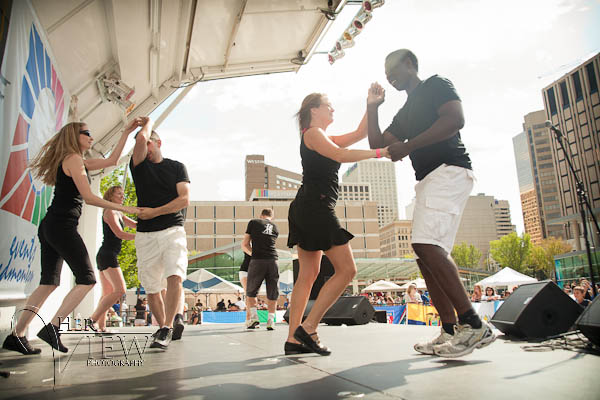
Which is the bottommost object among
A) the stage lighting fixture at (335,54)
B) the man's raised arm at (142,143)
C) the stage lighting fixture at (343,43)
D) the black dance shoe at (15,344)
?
the black dance shoe at (15,344)

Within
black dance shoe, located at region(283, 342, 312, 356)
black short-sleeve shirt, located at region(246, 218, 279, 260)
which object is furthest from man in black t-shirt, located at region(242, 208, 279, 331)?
black dance shoe, located at region(283, 342, 312, 356)

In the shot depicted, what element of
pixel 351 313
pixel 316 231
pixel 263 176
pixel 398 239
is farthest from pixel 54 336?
pixel 398 239

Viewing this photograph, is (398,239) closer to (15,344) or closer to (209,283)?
(209,283)

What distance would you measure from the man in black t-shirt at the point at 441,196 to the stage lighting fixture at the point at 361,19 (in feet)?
21.9

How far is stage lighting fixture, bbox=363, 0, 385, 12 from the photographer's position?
8.14 m

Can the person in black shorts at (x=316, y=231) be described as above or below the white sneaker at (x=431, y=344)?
above

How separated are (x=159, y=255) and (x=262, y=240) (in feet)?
8.67

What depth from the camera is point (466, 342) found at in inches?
83.8

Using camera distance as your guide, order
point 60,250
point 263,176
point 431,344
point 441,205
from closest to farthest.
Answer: point 441,205
point 431,344
point 60,250
point 263,176

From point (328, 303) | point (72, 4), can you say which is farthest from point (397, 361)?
point (72, 4)

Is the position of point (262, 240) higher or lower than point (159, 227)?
higher

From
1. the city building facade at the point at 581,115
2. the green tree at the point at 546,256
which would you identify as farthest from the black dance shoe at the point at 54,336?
the green tree at the point at 546,256

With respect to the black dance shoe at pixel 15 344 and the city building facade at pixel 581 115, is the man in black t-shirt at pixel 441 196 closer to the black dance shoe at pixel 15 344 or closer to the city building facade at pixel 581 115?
the black dance shoe at pixel 15 344

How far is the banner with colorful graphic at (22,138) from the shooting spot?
125 inches
